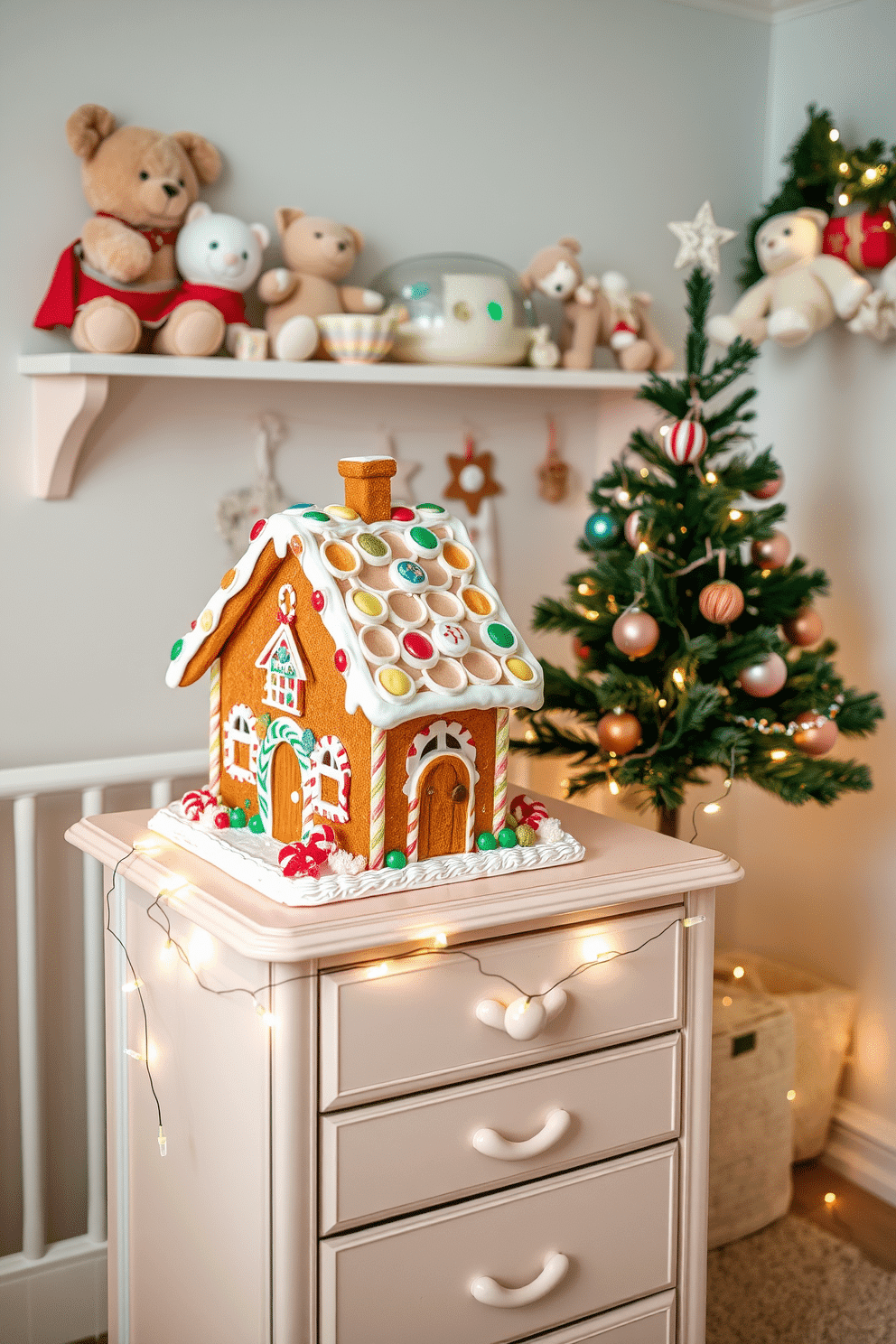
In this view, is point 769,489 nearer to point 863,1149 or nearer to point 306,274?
point 306,274

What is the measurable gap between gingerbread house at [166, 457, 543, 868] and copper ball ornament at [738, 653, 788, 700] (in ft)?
1.83

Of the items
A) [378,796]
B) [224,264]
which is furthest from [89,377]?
[378,796]

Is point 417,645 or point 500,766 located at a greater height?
point 417,645

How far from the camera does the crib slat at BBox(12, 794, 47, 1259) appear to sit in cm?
170

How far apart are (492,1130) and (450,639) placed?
0.47 metres

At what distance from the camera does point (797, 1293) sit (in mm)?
1897

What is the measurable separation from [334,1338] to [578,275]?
4.98ft

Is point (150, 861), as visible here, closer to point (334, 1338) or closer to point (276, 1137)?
point (276, 1137)

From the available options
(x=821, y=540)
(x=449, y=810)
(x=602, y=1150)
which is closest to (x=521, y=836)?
(x=449, y=810)

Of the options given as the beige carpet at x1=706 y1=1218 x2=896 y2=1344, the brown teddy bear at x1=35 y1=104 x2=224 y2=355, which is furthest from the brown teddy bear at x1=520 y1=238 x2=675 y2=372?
the beige carpet at x1=706 y1=1218 x2=896 y2=1344

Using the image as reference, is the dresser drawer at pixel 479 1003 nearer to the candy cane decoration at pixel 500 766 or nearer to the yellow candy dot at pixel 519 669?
the candy cane decoration at pixel 500 766

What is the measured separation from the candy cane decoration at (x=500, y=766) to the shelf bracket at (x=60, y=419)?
75cm

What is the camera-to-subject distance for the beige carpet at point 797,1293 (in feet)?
5.92

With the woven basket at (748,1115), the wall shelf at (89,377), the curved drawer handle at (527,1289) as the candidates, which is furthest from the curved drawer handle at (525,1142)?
the wall shelf at (89,377)
